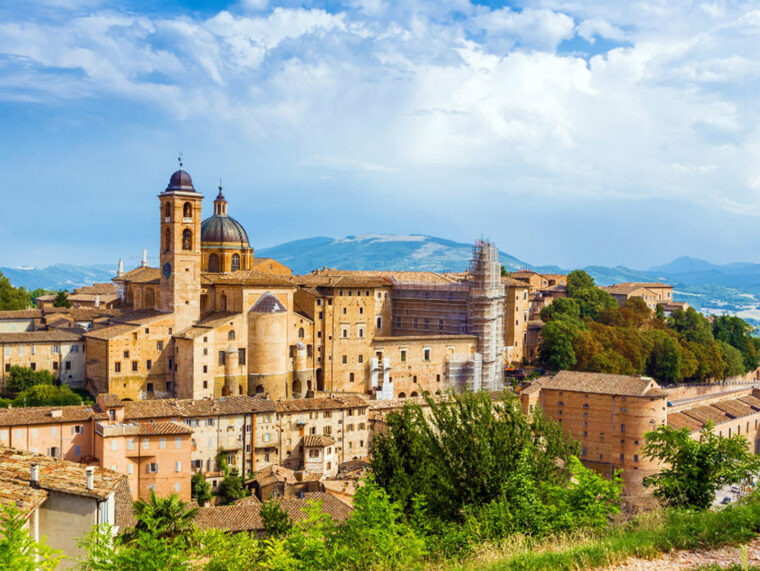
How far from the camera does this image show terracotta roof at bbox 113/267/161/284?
4364 centimetres

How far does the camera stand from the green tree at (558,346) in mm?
50844

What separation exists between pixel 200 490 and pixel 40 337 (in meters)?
14.7

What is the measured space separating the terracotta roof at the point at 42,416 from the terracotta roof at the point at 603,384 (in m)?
24.8

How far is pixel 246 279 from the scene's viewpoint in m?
40.5

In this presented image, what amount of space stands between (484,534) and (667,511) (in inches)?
107

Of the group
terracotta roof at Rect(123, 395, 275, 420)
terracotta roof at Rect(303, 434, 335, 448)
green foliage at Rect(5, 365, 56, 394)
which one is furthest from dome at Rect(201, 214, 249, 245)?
terracotta roof at Rect(303, 434, 335, 448)

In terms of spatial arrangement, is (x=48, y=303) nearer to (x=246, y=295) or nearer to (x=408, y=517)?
(x=246, y=295)

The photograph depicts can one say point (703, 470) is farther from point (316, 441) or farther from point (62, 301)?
point (62, 301)

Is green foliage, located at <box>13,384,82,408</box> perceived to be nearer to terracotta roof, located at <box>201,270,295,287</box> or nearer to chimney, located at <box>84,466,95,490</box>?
terracotta roof, located at <box>201,270,295,287</box>

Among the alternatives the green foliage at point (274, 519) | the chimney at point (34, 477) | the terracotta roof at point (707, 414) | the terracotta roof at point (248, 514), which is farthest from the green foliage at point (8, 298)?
the chimney at point (34, 477)

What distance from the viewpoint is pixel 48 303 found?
62312mm

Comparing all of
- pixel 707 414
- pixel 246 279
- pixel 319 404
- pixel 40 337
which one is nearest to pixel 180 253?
pixel 246 279

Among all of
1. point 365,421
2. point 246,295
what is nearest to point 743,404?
point 365,421

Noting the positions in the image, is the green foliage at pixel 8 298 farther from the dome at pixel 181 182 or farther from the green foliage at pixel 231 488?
the green foliage at pixel 231 488
